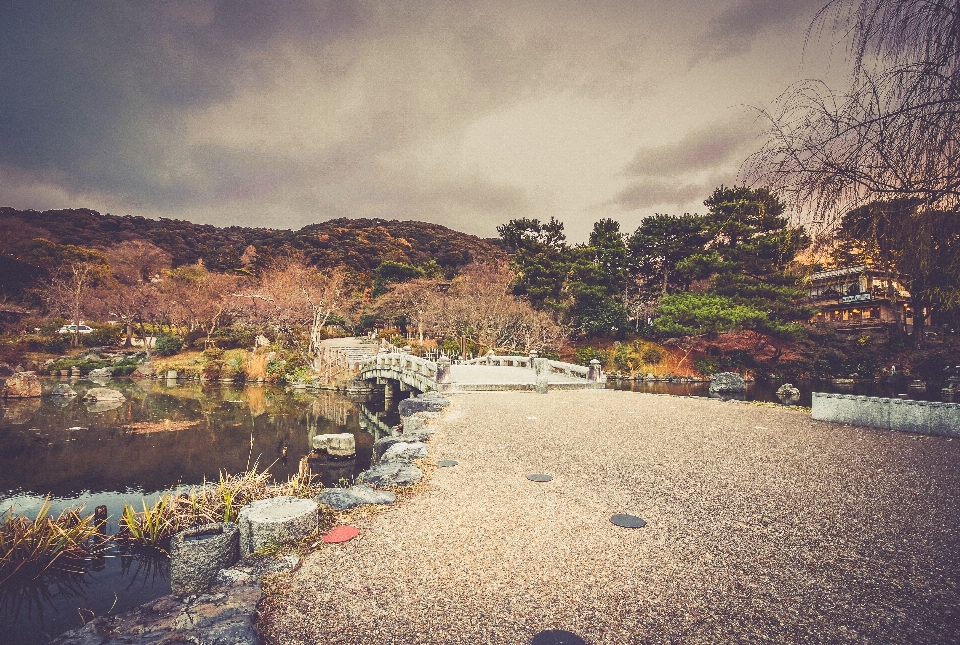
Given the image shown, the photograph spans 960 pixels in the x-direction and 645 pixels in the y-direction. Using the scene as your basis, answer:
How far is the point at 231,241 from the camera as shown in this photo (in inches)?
2437

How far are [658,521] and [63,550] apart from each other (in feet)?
22.0

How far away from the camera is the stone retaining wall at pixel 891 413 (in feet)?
25.2

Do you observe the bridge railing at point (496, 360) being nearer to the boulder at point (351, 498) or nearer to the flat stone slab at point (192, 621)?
the boulder at point (351, 498)

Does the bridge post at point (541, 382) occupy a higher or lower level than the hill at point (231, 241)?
lower

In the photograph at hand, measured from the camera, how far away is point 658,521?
4.07 metres

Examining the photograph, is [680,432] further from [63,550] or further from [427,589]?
[63,550]

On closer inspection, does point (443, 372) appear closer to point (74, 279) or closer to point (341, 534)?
point (341, 534)

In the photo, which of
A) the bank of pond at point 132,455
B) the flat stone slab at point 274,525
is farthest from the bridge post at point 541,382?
the flat stone slab at point 274,525

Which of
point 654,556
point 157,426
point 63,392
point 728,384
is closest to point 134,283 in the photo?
point 63,392

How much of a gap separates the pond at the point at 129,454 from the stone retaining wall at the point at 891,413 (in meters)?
10.5

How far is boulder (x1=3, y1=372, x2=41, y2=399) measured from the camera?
58.4 feet

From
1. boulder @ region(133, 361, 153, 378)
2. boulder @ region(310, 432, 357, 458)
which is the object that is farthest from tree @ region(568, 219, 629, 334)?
boulder @ region(133, 361, 153, 378)

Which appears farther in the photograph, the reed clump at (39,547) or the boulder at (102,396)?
the boulder at (102,396)

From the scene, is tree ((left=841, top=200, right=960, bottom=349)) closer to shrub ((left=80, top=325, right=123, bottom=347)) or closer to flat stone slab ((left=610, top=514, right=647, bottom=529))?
flat stone slab ((left=610, top=514, right=647, bottom=529))
